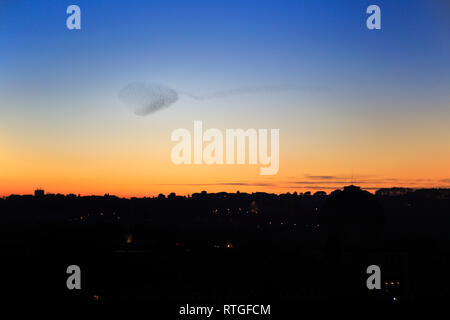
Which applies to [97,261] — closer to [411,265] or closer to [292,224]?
[411,265]

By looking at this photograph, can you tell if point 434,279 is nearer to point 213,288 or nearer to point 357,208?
point 357,208

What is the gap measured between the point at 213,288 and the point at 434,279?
131 ft

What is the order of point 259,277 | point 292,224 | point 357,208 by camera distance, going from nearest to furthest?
point 259,277 < point 357,208 < point 292,224

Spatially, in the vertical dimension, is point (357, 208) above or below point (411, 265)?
above

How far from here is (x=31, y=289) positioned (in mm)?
57938

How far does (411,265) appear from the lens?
3418 inches

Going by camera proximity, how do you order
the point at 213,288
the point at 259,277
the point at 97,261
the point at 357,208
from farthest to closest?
the point at 357,208, the point at 97,261, the point at 259,277, the point at 213,288

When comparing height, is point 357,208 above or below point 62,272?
above
